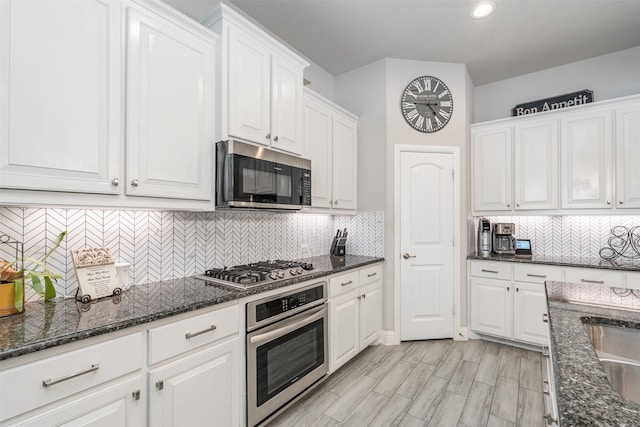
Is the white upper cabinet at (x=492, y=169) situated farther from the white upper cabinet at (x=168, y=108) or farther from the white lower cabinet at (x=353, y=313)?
the white upper cabinet at (x=168, y=108)

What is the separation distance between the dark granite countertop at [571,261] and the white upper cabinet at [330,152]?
1577 mm

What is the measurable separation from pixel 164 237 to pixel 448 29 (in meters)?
2.93

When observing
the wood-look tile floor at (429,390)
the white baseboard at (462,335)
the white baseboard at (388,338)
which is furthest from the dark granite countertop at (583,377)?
the white baseboard at (462,335)

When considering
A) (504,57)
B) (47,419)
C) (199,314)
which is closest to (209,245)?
(199,314)

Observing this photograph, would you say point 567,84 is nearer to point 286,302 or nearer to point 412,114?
point 412,114

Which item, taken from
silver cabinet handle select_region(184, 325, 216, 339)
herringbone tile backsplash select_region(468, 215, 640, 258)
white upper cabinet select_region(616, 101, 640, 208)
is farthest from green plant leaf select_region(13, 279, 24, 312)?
white upper cabinet select_region(616, 101, 640, 208)

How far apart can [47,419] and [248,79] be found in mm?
1920

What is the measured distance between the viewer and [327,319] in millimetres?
2352

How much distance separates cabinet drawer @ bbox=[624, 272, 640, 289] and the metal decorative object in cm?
49

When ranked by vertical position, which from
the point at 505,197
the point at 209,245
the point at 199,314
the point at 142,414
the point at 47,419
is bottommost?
the point at 142,414

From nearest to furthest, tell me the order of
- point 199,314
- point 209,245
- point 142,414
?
point 142,414
point 199,314
point 209,245

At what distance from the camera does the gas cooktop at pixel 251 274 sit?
1.83 metres

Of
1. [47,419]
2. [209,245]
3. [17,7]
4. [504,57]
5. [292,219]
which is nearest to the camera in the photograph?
[47,419]

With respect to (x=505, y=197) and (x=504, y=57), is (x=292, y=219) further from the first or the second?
(x=504, y=57)
